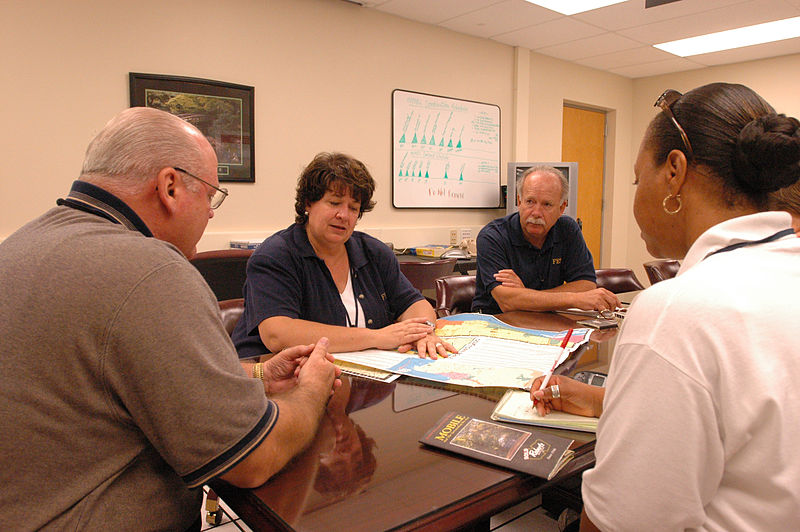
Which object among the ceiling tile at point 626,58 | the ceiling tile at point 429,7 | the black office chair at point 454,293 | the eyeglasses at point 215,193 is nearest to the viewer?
the eyeglasses at point 215,193

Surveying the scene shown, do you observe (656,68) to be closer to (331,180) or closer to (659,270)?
(659,270)

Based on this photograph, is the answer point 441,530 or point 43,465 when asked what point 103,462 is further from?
point 441,530

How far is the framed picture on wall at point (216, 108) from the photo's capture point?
3.32m

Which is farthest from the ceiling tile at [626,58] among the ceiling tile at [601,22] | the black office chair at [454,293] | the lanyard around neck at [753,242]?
the lanyard around neck at [753,242]

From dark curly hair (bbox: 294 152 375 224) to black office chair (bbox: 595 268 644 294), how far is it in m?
1.59

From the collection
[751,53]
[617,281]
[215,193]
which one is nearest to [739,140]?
[215,193]

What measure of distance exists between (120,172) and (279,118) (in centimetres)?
304

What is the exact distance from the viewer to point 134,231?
0.97m

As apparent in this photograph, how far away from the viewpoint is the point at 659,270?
3.24 meters

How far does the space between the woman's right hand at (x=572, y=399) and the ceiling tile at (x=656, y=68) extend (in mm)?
5875

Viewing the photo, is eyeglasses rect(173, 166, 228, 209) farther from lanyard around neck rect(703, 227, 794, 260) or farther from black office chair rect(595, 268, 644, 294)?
black office chair rect(595, 268, 644, 294)

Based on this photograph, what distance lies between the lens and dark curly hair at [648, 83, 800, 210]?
82 cm

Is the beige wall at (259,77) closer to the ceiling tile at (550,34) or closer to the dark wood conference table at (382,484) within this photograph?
the ceiling tile at (550,34)

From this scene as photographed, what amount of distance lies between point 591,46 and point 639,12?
3.09 feet
